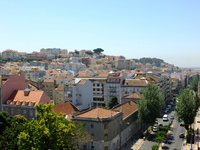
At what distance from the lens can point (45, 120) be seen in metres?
26.0

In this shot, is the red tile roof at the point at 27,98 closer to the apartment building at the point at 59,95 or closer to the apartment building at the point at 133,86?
the apartment building at the point at 59,95

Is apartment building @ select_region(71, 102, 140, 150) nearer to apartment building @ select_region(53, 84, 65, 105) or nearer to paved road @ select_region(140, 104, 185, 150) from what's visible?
paved road @ select_region(140, 104, 185, 150)

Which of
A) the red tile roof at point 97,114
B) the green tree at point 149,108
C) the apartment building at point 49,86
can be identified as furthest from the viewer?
the apartment building at point 49,86

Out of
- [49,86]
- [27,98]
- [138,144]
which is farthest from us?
[49,86]

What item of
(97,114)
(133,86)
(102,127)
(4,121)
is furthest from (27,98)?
(133,86)

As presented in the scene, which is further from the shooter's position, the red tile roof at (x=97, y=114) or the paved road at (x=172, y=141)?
the paved road at (x=172, y=141)

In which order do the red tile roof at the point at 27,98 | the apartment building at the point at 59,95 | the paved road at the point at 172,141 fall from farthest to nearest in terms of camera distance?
the apartment building at the point at 59,95 → the red tile roof at the point at 27,98 → the paved road at the point at 172,141

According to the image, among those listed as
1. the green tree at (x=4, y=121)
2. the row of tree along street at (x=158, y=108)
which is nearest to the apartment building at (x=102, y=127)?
the row of tree along street at (x=158, y=108)

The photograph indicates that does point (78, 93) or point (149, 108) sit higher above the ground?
point (78, 93)

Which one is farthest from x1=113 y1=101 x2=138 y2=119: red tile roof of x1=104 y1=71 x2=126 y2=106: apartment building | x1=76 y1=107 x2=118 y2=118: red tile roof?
x1=104 y1=71 x2=126 y2=106: apartment building

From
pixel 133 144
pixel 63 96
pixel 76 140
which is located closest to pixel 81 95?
pixel 63 96

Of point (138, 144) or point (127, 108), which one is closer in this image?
point (138, 144)

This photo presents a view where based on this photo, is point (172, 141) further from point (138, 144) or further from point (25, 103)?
point (25, 103)

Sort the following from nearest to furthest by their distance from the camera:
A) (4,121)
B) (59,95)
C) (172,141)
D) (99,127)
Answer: (4,121)
(99,127)
(172,141)
(59,95)
